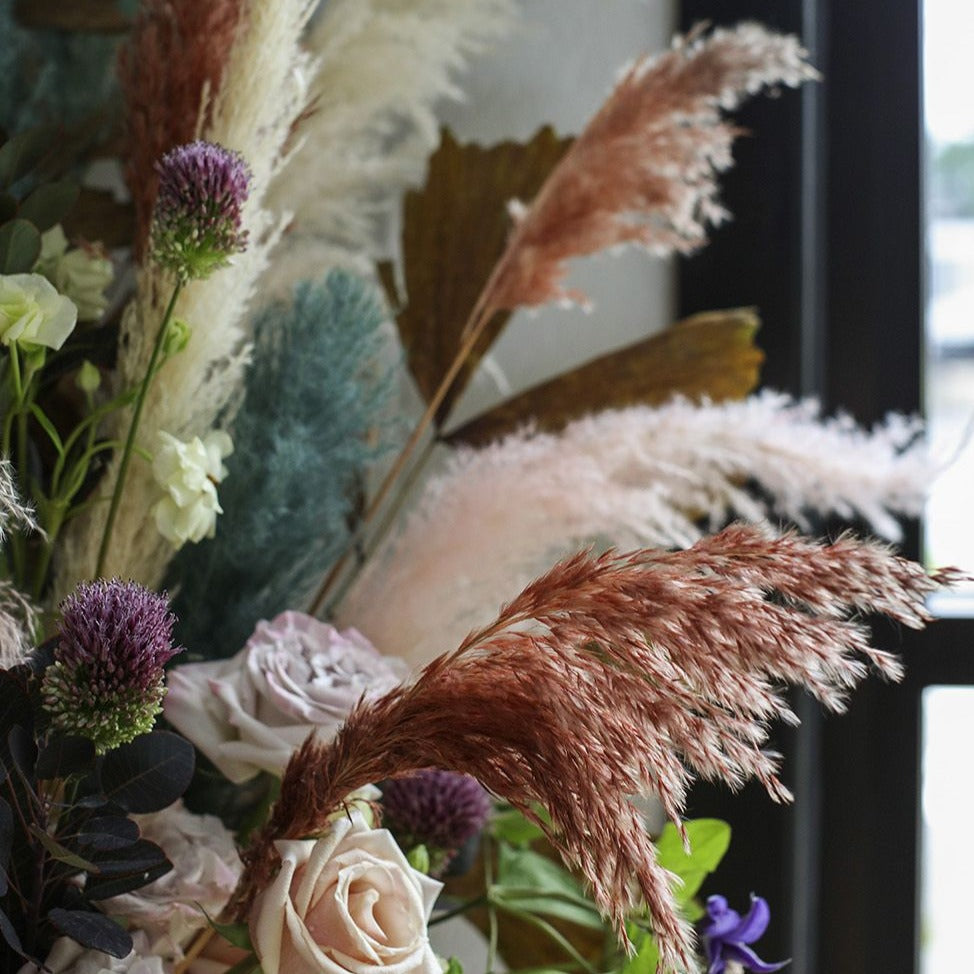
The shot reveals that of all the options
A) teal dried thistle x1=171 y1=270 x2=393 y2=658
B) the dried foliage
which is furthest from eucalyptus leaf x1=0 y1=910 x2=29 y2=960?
the dried foliage

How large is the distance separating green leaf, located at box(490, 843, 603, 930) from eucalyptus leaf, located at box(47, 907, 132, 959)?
27 cm

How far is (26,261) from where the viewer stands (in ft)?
2.03

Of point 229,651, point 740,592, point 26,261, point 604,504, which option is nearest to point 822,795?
point 604,504

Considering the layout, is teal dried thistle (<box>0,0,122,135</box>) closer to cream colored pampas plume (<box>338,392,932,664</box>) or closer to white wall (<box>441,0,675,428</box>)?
white wall (<box>441,0,675,428</box>)

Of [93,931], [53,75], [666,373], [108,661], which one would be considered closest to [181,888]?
[93,931]

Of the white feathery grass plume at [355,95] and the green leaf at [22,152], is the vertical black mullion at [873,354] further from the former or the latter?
the green leaf at [22,152]

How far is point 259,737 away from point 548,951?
41cm

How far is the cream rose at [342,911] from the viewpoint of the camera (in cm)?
49

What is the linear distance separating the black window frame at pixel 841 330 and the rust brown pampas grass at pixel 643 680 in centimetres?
58

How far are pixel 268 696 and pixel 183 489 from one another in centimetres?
12

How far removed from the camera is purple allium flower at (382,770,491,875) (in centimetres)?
67

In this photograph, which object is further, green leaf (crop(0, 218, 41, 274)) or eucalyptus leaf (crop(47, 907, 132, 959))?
green leaf (crop(0, 218, 41, 274))

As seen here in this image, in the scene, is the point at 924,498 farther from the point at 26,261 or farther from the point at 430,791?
the point at 26,261

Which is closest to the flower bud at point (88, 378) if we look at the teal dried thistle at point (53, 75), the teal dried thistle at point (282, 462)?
the teal dried thistle at point (282, 462)
